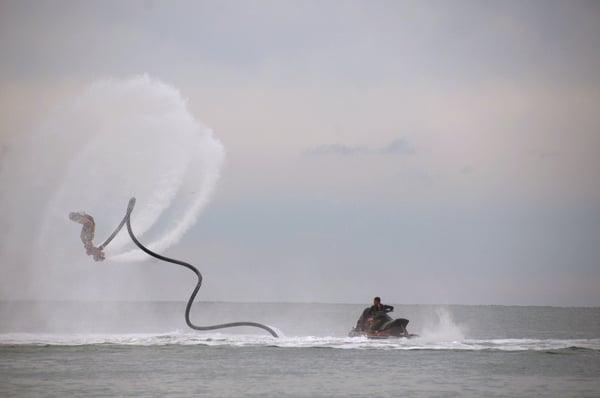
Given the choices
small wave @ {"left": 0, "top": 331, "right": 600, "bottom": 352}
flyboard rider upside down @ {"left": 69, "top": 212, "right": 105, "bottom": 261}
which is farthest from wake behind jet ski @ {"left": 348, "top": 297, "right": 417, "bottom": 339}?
flyboard rider upside down @ {"left": 69, "top": 212, "right": 105, "bottom": 261}

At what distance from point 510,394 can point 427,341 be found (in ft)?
82.8

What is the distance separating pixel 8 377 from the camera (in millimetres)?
42375

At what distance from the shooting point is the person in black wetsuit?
57906mm

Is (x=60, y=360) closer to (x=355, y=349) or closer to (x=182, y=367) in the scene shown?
(x=182, y=367)

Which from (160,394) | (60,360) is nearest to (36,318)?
(60,360)

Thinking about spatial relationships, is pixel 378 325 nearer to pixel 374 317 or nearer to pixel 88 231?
pixel 374 317

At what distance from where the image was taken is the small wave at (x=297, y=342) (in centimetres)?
5909

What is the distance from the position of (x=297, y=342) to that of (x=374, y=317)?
20.5ft

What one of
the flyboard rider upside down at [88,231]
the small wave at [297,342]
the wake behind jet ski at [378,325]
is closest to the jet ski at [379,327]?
the wake behind jet ski at [378,325]

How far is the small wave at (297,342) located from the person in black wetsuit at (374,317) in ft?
3.23

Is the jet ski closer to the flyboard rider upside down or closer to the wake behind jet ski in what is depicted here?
the wake behind jet ski

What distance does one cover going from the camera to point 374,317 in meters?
58.8

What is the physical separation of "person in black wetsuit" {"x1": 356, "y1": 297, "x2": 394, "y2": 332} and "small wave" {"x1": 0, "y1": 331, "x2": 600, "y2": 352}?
38.8 inches

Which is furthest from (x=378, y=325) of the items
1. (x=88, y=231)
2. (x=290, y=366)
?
(x=88, y=231)
